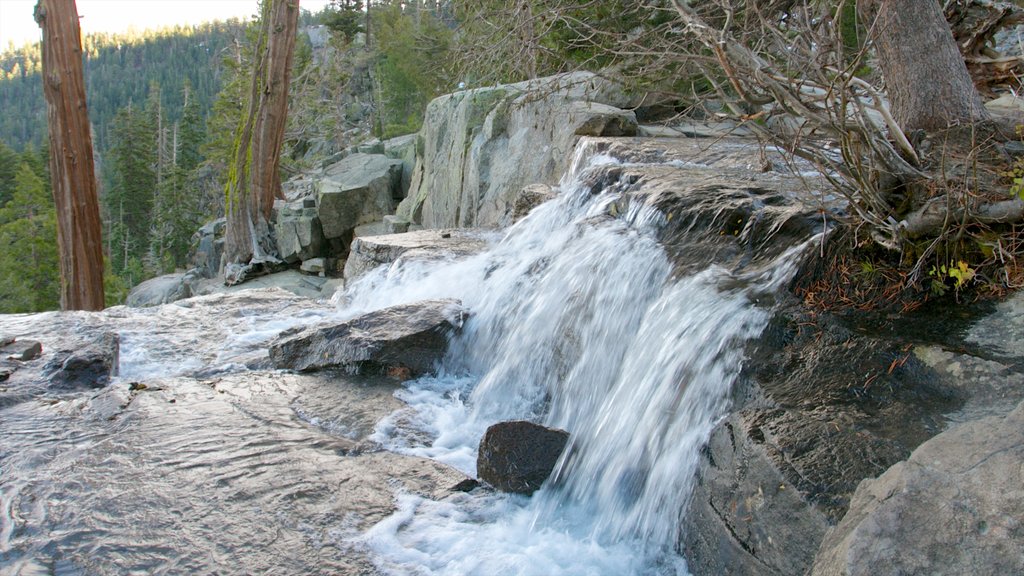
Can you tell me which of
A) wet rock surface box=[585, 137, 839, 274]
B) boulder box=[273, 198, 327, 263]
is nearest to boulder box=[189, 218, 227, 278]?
boulder box=[273, 198, 327, 263]

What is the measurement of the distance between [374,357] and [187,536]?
8.96 feet

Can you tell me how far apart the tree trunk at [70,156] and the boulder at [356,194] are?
602cm

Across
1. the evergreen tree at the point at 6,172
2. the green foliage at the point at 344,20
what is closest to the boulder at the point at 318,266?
the green foliage at the point at 344,20

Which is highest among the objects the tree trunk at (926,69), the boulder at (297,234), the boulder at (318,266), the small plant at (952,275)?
the tree trunk at (926,69)

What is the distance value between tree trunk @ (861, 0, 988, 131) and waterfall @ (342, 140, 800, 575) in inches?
50.4

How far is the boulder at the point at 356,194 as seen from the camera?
19.0 metres

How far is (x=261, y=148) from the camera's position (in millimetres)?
17906

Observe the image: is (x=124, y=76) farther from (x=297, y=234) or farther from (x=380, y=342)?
(x=380, y=342)

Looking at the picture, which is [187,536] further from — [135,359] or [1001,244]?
[1001,244]

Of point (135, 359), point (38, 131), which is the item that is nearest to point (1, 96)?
point (38, 131)

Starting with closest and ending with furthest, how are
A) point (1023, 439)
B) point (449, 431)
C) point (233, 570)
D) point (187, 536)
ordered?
point (1023, 439), point (233, 570), point (187, 536), point (449, 431)

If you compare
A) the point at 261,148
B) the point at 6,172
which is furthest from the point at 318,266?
the point at 6,172

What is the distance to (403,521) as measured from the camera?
4.00 m

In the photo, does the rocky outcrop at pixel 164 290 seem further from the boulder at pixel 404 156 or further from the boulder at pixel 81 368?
the boulder at pixel 81 368
